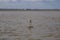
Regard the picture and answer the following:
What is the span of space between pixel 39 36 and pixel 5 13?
3.65 ft

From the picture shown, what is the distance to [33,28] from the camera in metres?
1.83

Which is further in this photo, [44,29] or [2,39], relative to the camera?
[44,29]

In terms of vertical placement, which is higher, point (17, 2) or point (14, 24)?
point (17, 2)

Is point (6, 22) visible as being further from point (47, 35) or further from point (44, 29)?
point (47, 35)

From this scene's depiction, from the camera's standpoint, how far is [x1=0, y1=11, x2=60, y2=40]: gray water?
5.13 feet

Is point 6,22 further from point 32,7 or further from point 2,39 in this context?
point 32,7

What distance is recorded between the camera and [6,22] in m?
2.04

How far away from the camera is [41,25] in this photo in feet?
6.40

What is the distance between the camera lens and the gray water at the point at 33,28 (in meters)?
1.56

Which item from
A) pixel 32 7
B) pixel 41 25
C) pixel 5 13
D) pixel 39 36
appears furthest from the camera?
pixel 32 7

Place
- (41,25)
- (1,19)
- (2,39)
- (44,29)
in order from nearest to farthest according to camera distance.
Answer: (2,39), (44,29), (41,25), (1,19)

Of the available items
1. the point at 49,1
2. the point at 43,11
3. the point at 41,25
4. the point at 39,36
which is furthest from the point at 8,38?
the point at 49,1

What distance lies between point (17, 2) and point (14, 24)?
3.08 ft

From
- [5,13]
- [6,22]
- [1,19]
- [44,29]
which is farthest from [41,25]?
A: [5,13]
